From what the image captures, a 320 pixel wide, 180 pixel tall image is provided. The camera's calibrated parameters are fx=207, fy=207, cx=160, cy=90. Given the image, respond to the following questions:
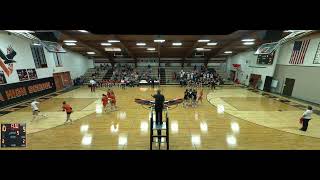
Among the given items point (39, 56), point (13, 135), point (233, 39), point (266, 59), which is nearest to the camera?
point (13, 135)

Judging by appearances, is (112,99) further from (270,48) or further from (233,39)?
(270,48)

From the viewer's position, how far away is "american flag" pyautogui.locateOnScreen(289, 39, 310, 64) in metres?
16.4

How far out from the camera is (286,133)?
9.16 m

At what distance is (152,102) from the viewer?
339 inches

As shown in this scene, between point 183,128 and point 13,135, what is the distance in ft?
21.6

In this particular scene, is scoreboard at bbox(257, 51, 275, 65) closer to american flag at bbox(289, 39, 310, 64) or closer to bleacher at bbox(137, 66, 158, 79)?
american flag at bbox(289, 39, 310, 64)

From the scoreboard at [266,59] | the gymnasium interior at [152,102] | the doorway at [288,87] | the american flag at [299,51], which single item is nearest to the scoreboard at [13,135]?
the gymnasium interior at [152,102]

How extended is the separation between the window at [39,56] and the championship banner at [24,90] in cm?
146

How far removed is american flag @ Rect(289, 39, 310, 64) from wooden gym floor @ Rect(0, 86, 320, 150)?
4966mm

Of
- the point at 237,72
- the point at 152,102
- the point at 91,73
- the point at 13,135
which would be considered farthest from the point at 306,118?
the point at 91,73

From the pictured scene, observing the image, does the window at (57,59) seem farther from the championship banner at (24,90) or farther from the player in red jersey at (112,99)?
the player in red jersey at (112,99)

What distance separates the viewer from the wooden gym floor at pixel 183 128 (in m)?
7.86
